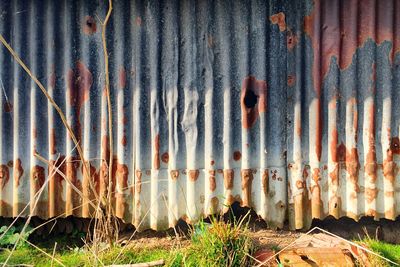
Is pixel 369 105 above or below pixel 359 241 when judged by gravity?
above

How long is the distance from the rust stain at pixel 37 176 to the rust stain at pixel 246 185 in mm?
1635

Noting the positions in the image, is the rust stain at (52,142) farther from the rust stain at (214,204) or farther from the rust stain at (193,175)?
the rust stain at (214,204)

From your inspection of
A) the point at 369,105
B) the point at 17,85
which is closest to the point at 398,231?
the point at 369,105

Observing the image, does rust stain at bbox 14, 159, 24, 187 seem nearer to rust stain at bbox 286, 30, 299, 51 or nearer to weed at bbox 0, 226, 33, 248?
weed at bbox 0, 226, 33, 248

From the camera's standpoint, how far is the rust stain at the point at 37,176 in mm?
3809

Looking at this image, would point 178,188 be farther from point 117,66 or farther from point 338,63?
point 338,63

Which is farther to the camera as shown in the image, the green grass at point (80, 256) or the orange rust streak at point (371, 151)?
the orange rust streak at point (371, 151)

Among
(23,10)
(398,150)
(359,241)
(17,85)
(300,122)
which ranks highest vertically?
(23,10)

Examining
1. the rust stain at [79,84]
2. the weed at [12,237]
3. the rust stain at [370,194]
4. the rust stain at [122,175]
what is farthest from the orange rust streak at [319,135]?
the weed at [12,237]

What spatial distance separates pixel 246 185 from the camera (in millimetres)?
3818

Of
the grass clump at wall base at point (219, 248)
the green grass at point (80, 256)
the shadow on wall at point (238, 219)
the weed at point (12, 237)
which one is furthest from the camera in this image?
the shadow on wall at point (238, 219)

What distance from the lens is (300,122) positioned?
380cm

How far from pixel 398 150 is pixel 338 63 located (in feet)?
2.80

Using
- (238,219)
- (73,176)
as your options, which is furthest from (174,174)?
(73,176)
